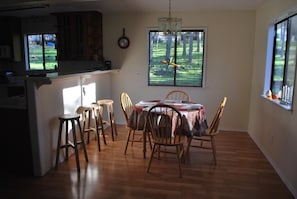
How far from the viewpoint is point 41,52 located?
5.72m

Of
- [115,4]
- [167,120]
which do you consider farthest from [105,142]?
[115,4]

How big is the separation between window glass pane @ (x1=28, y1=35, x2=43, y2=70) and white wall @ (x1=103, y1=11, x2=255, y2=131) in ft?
5.65

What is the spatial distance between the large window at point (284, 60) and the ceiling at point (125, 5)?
79 centimetres

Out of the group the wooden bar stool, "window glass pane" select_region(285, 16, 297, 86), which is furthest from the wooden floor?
"window glass pane" select_region(285, 16, 297, 86)

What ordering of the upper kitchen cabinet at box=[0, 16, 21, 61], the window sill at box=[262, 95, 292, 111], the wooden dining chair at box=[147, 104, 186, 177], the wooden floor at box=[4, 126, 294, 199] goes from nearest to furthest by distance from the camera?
the wooden floor at box=[4, 126, 294, 199]
the window sill at box=[262, 95, 292, 111]
the wooden dining chair at box=[147, 104, 186, 177]
the upper kitchen cabinet at box=[0, 16, 21, 61]

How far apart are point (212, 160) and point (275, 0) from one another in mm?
2444

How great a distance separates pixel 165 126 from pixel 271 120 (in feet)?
5.17

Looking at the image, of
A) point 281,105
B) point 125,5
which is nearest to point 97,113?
point 125,5

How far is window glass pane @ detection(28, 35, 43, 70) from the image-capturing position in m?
5.71

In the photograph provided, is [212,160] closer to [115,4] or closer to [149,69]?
[149,69]

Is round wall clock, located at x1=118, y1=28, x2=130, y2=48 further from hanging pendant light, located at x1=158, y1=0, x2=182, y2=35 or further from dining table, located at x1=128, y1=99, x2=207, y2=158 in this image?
dining table, located at x1=128, y1=99, x2=207, y2=158

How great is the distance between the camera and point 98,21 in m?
4.99

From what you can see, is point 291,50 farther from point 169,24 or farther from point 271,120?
point 169,24

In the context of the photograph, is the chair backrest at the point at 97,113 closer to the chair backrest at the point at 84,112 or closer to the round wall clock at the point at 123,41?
the chair backrest at the point at 84,112
